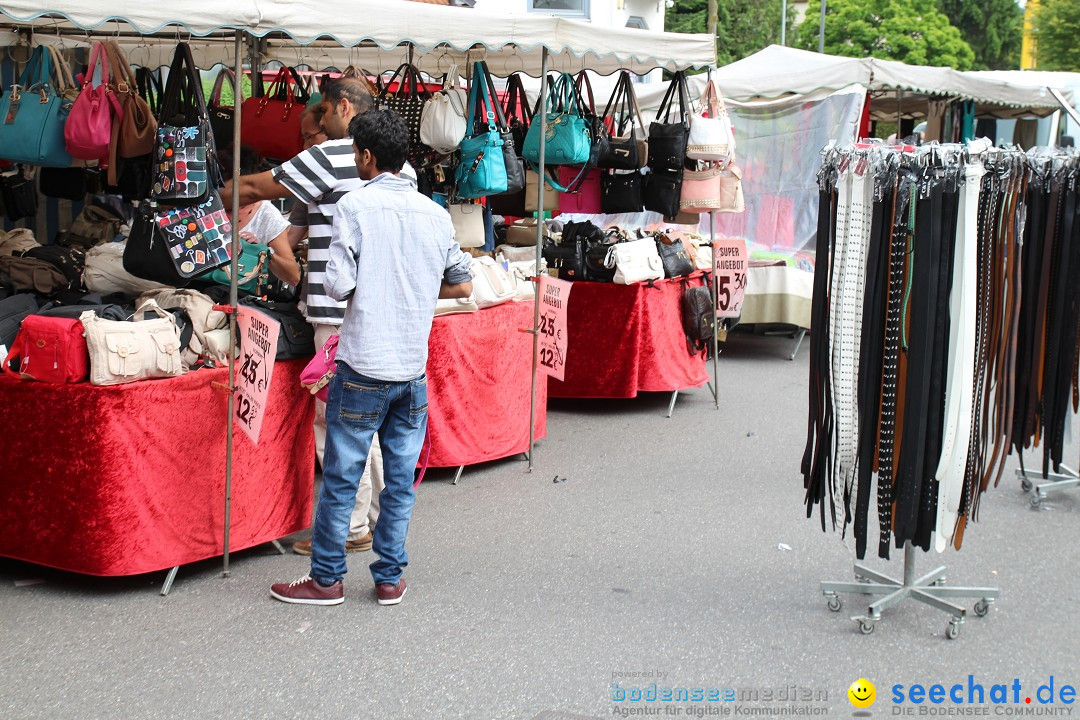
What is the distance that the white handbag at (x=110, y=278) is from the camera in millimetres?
4859

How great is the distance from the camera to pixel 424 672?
367cm

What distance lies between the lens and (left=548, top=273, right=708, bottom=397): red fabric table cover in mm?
7605

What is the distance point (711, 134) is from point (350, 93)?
294 cm

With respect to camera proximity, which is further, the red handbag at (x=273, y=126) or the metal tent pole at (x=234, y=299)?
the red handbag at (x=273, y=126)

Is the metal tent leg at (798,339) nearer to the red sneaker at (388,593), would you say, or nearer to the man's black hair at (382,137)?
the red sneaker at (388,593)

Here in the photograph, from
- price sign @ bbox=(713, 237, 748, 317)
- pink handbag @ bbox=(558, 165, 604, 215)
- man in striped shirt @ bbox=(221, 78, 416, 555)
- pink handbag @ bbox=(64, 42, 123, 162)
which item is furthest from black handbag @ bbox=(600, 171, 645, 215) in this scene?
pink handbag @ bbox=(64, 42, 123, 162)

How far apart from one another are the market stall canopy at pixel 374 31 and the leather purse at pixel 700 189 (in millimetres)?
842

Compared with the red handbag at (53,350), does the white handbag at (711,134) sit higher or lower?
higher

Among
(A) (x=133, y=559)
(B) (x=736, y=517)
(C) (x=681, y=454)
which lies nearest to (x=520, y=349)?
(C) (x=681, y=454)

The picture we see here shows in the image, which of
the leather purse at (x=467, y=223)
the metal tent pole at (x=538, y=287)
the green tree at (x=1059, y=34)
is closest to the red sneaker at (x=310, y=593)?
the metal tent pole at (x=538, y=287)

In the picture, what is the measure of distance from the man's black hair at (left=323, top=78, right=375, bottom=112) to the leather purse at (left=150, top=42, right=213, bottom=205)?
0.51 m

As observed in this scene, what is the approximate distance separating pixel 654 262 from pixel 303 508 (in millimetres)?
3531

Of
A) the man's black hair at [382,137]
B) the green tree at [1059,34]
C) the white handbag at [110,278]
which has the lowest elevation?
the white handbag at [110,278]

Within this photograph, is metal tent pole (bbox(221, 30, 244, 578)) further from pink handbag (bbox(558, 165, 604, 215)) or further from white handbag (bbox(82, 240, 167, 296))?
pink handbag (bbox(558, 165, 604, 215))
